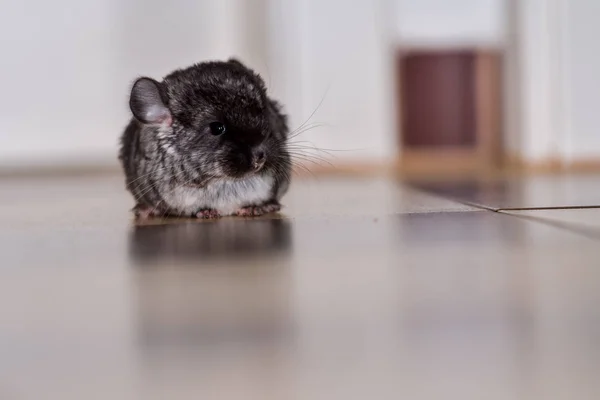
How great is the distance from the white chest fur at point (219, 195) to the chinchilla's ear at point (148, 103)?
0.21 meters

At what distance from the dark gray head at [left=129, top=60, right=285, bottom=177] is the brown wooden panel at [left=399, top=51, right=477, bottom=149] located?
462 centimetres

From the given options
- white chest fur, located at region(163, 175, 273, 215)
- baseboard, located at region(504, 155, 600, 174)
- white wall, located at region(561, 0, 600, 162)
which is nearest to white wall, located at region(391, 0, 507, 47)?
white wall, located at region(561, 0, 600, 162)

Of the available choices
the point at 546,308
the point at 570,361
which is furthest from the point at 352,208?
the point at 570,361

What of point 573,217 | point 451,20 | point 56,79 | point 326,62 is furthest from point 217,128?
point 56,79

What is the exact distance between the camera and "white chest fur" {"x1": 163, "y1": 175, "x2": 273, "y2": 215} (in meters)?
2.22

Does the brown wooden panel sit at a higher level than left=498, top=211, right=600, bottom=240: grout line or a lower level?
higher

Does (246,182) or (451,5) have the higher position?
(451,5)

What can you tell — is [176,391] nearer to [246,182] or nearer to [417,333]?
[417,333]

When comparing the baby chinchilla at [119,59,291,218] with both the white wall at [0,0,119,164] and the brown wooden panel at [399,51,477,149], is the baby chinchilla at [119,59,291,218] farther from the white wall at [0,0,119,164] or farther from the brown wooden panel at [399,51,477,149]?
the brown wooden panel at [399,51,477,149]

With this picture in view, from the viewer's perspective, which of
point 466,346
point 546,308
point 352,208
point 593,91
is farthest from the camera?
point 593,91

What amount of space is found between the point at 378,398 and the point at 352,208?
1.67m

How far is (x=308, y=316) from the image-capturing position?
0.98 m

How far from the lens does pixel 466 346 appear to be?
34.4 inches

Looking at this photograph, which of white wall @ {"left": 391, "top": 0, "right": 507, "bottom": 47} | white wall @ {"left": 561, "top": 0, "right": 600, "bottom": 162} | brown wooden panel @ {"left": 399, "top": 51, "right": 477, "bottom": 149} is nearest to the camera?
white wall @ {"left": 561, "top": 0, "right": 600, "bottom": 162}
